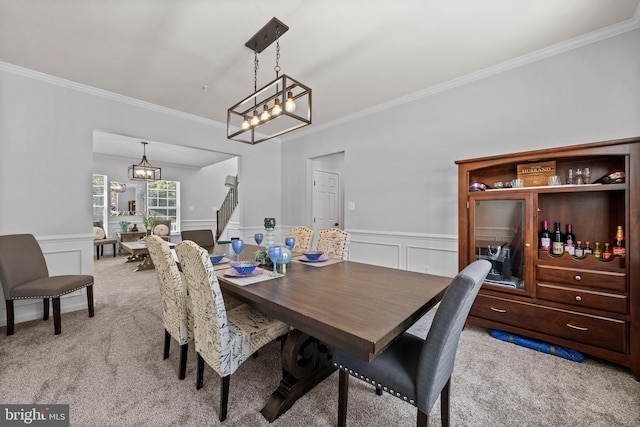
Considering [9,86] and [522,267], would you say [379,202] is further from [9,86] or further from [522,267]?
[9,86]

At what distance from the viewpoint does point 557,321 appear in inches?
82.4

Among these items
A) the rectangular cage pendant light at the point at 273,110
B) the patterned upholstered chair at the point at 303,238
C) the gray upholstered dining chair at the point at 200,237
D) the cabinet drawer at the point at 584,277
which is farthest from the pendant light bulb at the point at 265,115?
the cabinet drawer at the point at 584,277

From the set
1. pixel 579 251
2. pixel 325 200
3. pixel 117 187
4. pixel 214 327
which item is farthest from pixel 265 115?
pixel 117 187

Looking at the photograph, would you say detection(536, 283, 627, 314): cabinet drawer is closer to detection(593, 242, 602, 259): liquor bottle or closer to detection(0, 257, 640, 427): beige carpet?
detection(593, 242, 602, 259): liquor bottle

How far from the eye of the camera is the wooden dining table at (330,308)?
1.01m

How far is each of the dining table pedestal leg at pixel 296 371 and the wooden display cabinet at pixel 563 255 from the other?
1.66m

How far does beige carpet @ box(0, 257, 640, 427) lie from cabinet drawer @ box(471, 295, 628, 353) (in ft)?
0.65

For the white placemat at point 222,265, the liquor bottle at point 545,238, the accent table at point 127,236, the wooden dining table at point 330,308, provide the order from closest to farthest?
the wooden dining table at point 330,308, the white placemat at point 222,265, the liquor bottle at point 545,238, the accent table at point 127,236

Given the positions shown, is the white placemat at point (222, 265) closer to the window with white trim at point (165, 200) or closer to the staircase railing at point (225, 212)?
the staircase railing at point (225, 212)

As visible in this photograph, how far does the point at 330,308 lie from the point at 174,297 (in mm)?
1165

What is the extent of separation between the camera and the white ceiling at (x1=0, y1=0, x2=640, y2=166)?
1.88m

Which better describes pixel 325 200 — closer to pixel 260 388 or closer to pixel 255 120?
pixel 255 120

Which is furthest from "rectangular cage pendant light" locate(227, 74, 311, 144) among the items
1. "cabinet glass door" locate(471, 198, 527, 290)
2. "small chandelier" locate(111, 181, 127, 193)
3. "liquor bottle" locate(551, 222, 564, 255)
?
"small chandelier" locate(111, 181, 127, 193)

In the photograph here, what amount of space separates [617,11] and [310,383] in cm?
346
